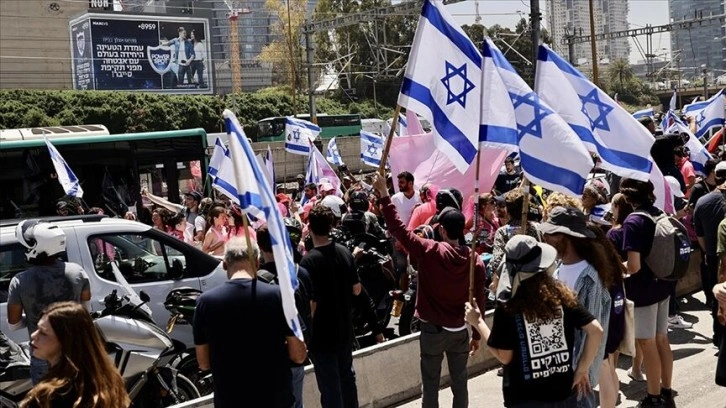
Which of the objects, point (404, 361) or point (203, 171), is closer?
point (404, 361)

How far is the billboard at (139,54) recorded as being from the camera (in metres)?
72.9

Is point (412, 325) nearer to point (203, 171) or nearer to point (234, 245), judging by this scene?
point (234, 245)

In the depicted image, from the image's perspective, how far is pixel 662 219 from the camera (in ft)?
22.2

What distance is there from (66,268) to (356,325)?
143 inches

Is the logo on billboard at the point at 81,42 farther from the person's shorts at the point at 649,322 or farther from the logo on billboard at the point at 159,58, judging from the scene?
the person's shorts at the point at 649,322

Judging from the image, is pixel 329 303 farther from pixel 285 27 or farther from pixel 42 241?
pixel 285 27

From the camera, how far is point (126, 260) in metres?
7.93

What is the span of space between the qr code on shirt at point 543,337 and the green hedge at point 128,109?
125 ft

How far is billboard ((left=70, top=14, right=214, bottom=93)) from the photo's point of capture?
72.9m

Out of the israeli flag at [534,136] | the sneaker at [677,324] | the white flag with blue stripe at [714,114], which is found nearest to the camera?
the israeli flag at [534,136]

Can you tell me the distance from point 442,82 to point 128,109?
45.7 metres

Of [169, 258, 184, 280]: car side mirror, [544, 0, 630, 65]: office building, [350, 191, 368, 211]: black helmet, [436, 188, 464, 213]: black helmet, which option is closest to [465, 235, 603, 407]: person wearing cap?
[436, 188, 464, 213]: black helmet

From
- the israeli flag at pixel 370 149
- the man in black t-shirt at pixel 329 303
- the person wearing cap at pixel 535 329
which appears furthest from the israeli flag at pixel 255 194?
the israeli flag at pixel 370 149

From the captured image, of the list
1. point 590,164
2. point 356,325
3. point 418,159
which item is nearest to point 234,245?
point 590,164
